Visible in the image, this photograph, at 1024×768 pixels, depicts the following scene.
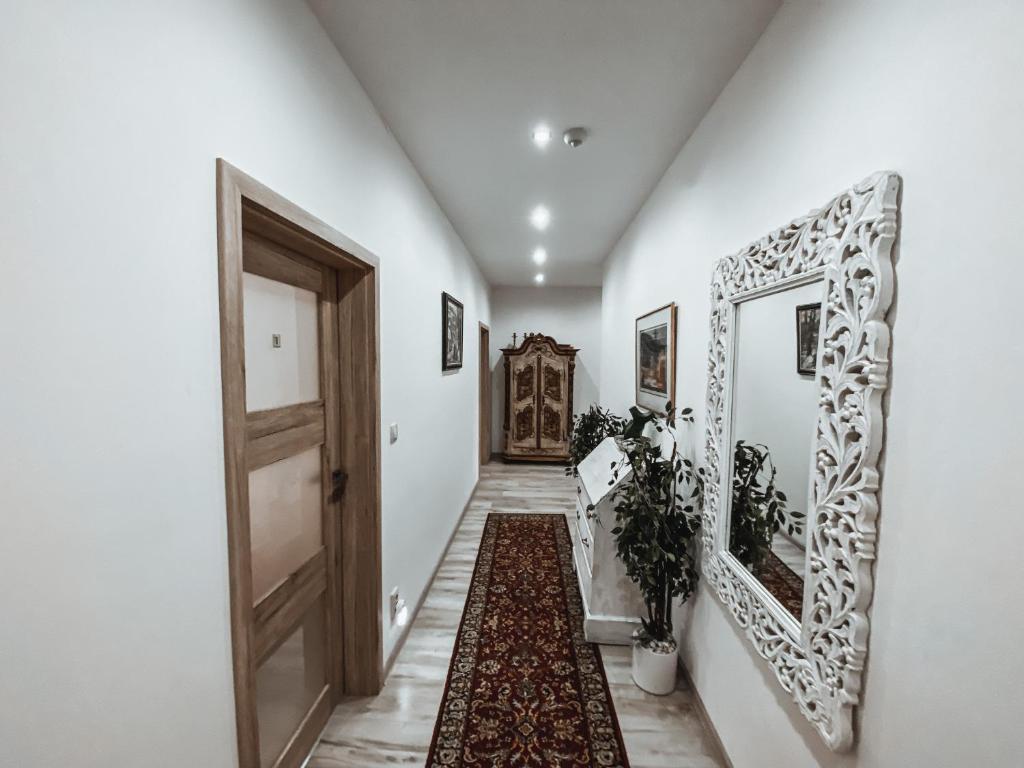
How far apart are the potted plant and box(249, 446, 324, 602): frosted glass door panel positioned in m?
1.30

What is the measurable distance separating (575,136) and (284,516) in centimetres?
202

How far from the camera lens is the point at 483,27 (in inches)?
53.6

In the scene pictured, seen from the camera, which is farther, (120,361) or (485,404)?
(485,404)

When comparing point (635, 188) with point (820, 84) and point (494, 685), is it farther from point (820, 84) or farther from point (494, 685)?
point (494, 685)

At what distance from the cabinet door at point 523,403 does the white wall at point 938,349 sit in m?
4.69

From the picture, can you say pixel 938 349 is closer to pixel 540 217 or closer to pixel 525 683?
pixel 525 683

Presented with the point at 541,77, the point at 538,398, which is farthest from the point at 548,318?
the point at 541,77

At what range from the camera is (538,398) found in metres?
5.91

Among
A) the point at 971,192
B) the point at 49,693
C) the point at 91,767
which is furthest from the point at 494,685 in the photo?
the point at 971,192

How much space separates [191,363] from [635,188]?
262 cm

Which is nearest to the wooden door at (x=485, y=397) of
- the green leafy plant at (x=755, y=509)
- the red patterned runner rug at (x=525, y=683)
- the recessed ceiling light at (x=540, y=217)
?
the recessed ceiling light at (x=540, y=217)

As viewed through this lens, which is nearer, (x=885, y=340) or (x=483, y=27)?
(x=885, y=340)

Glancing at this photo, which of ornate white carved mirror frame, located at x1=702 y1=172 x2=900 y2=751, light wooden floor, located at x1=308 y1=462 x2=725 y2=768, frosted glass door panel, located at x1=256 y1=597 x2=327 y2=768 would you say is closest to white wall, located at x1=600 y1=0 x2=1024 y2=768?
ornate white carved mirror frame, located at x1=702 y1=172 x2=900 y2=751

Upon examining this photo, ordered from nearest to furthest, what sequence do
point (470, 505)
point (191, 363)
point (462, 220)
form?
point (191, 363) → point (462, 220) → point (470, 505)
